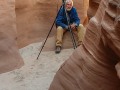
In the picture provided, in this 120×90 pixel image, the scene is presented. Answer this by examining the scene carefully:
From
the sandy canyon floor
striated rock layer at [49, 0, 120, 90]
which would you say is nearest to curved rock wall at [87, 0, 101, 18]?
striated rock layer at [49, 0, 120, 90]

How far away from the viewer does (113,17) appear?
251 centimetres

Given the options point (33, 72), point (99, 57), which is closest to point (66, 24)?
point (33, 72)

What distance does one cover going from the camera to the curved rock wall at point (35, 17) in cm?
639

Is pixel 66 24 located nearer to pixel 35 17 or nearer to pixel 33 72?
pixel 35 17

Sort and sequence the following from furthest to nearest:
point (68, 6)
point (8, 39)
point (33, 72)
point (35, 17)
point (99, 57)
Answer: point (35, 17) < point (68, 6) < point (8, 39) < point (33, 72) < point (99, 57)

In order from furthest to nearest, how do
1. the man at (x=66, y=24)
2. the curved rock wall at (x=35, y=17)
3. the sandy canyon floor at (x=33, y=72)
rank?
the curved rock wall at (x=35, y=17), the man at (x=66, y=24), the sandy canyon floor at (x=33, y=72)

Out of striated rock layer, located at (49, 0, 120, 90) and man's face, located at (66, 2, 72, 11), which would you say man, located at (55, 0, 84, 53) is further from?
striated rock layer, located at (49, 0, 120, 90)

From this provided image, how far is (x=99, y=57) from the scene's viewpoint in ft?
9.73

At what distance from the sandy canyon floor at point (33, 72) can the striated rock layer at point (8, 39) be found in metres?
0.16

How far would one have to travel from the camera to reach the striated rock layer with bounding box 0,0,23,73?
17.7ft

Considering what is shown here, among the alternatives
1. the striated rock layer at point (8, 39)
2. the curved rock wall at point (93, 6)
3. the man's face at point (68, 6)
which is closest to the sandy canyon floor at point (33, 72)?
the striated rock layer at point (8, 39)

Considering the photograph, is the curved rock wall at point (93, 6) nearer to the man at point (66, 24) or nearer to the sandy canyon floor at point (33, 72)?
the sandy canyon floor at point (33, 72)

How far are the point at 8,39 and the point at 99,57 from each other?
3004mm

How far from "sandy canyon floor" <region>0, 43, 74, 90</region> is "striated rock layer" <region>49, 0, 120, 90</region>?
1.30 meters
